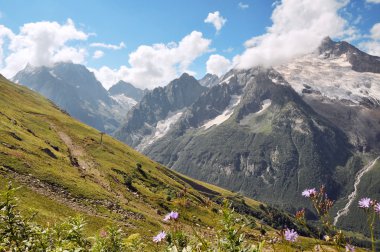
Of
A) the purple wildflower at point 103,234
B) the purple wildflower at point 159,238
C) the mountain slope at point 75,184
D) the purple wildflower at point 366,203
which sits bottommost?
the mountain slope at point 75,184

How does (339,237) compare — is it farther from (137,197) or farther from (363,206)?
(137,197)

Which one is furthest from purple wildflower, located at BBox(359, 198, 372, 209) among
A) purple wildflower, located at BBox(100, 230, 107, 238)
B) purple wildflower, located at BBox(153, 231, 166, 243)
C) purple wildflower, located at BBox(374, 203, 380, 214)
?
purple wildflower, located at BBox(100, 230, 107, 238)

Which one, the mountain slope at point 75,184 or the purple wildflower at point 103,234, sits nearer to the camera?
the purple wildflower at point 103,234

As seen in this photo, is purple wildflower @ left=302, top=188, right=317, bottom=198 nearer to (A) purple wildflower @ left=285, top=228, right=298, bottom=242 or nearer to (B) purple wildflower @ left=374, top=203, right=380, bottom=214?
(A) purple wildflower @ left=285, top=228, right=298, bottom=242

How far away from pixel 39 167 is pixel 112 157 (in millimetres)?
45770

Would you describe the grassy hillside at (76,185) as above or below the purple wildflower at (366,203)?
below

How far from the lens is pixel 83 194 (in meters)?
60.8

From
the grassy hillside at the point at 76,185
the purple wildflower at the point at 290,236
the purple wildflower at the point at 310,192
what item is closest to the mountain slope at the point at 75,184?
the grassy hillside at the point at 76,185

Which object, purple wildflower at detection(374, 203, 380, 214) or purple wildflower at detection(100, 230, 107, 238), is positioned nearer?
purple wildflower at detection(374, 203, 380, 214)

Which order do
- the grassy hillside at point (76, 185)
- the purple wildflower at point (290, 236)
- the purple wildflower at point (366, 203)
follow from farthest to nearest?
the grassy hillside at point (76, 185)
the purple wildflower at point (290, 236)
the purple wildflower at point (366, 203)

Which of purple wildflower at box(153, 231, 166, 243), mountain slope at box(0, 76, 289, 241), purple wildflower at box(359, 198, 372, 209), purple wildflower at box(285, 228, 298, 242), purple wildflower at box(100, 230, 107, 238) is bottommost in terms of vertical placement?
mountain slope at box(0, 76, 289, 241)

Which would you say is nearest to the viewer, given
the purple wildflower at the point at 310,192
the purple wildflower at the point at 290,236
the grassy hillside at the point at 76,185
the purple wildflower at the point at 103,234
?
the purple wildflower at the point at 290,236

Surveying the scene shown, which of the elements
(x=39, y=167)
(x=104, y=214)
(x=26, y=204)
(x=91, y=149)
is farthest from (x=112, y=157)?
(x=26, y=204)

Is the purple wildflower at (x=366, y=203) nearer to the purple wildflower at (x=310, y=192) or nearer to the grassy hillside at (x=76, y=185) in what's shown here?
the purple wildflower at (x=310, y=192)
